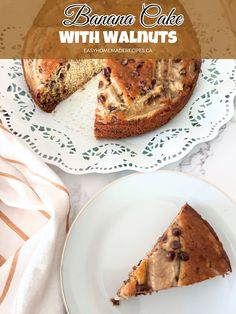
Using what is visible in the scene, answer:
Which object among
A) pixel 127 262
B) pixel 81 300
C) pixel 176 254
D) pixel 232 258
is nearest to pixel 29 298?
pixel 81 300

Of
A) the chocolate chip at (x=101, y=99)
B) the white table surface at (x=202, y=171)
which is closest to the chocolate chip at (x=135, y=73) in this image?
the chocolate chip at (x=101, y=99)

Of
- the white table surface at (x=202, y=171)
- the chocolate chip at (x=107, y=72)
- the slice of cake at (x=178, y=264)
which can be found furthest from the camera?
the chocolate chip at (x=107, y=72)

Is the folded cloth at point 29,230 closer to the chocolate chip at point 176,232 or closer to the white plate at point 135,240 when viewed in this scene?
the white plate at point 135,240

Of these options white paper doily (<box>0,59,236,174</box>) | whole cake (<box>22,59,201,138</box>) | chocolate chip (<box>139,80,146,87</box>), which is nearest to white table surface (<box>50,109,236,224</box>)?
white paper doily (<box>0,59,236,174</box>)

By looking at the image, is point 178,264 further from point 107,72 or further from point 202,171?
point 107,72

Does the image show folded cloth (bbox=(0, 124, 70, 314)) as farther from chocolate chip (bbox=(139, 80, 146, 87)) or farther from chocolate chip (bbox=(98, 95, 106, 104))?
chocolate chip (bbox=(139, 80, 146, 87))

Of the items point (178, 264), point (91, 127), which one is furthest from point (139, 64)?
point (178, 264)
